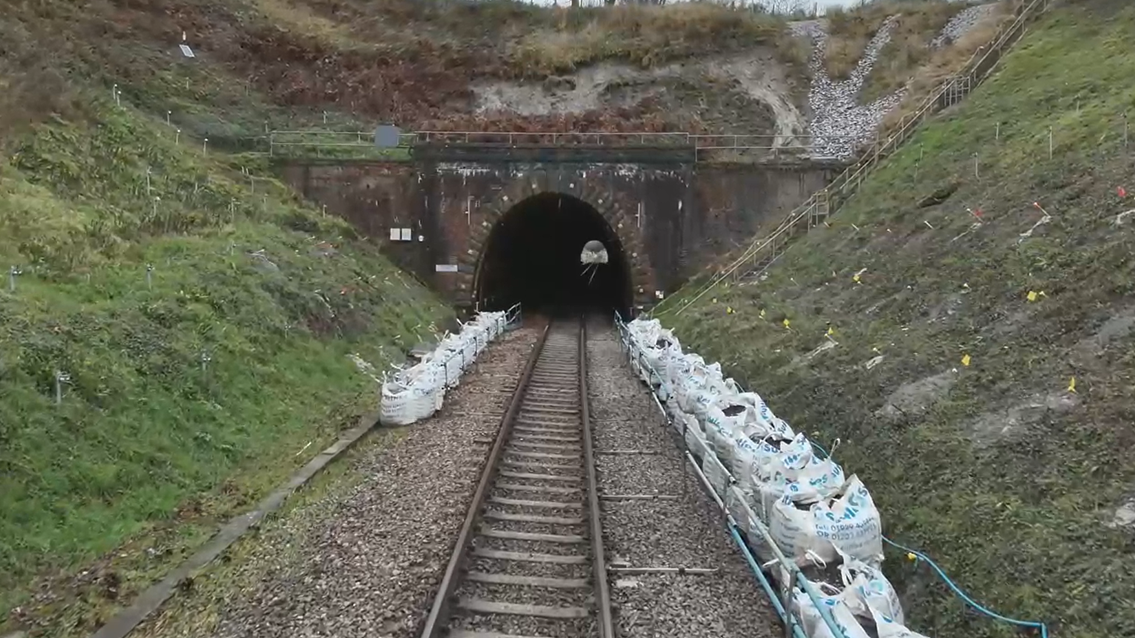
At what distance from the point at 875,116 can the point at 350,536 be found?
23437mm

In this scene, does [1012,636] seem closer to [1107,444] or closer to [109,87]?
[1107,444]

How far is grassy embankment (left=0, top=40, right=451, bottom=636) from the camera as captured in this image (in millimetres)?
6488

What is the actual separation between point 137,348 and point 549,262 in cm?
2992

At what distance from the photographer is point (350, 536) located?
705 centimetres

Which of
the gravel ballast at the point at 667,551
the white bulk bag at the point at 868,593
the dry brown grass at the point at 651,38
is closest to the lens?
the white bulk bag at the point at 868,593

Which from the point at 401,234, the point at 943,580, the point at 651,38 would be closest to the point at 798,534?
the point at 943,580

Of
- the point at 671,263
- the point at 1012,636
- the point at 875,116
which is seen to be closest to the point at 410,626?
the point at 1012,636

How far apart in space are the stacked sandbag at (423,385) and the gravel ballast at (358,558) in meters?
0.97

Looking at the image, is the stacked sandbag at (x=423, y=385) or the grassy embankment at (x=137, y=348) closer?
the grassy embankment at (x=137, y=348)

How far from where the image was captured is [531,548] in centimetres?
697

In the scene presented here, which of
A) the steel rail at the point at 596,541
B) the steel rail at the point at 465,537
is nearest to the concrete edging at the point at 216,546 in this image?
the steel rail at the point at 465,537

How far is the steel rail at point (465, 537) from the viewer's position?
17.7ft

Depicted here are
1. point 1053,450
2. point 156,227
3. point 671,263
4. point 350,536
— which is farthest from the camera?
point 671,263

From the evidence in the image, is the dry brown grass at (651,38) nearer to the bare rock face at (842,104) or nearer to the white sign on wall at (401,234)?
the bare rock face at (842,104)
